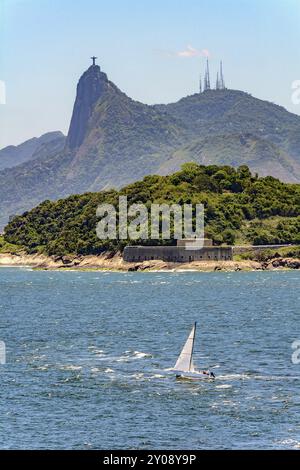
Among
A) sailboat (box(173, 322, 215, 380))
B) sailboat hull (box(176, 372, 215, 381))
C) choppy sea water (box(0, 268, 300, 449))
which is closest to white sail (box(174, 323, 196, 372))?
sailboat (box(173, 322, 215, 380))

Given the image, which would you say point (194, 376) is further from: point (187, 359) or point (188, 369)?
point (187, 359)

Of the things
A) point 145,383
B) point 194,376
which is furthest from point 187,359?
point 145,383

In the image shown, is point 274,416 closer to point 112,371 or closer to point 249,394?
point 249,394

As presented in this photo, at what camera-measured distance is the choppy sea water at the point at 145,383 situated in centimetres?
6938

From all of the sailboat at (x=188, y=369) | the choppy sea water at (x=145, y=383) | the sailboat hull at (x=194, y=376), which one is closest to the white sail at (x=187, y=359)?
the sailboat at (x=188, y=369)

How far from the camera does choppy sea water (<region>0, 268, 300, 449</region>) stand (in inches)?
2731

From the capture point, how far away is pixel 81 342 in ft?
379

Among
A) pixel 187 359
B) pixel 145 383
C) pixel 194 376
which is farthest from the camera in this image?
pixel 187 359

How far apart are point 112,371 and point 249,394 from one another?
15.4 metres

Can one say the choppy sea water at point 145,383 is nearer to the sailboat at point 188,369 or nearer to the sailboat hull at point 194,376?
the sailboat hull at point 194,376

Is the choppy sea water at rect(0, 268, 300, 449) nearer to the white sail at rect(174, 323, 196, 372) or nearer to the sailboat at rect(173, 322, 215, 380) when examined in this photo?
the sailboat at rect(173, 322, 215, 380)

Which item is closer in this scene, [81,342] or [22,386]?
[22,386]

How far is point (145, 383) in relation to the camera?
284 feet
